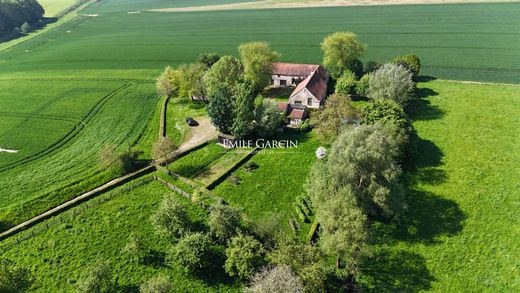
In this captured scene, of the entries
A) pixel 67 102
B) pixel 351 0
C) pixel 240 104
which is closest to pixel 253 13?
pixel 351 0

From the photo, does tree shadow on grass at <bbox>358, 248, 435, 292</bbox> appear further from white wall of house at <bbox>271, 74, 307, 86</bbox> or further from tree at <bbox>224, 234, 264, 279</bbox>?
white wall of house at <bbox>271, 74, 307, 86</bbox>

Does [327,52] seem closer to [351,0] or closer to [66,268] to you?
[66,268]

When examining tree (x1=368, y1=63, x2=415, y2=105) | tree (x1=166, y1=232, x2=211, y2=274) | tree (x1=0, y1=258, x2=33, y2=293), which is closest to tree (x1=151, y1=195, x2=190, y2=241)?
tree (x1=166, y1=232, x2=211, y2=274)

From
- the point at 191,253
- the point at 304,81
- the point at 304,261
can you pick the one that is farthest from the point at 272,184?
the point at 304,81

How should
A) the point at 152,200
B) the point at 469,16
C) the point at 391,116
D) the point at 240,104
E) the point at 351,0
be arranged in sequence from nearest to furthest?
the point at 152,200 < the point at 391,116 < the point at 240,104 < the point at 469,16 < the point at 351,0

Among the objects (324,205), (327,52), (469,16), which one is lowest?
(324,205)
